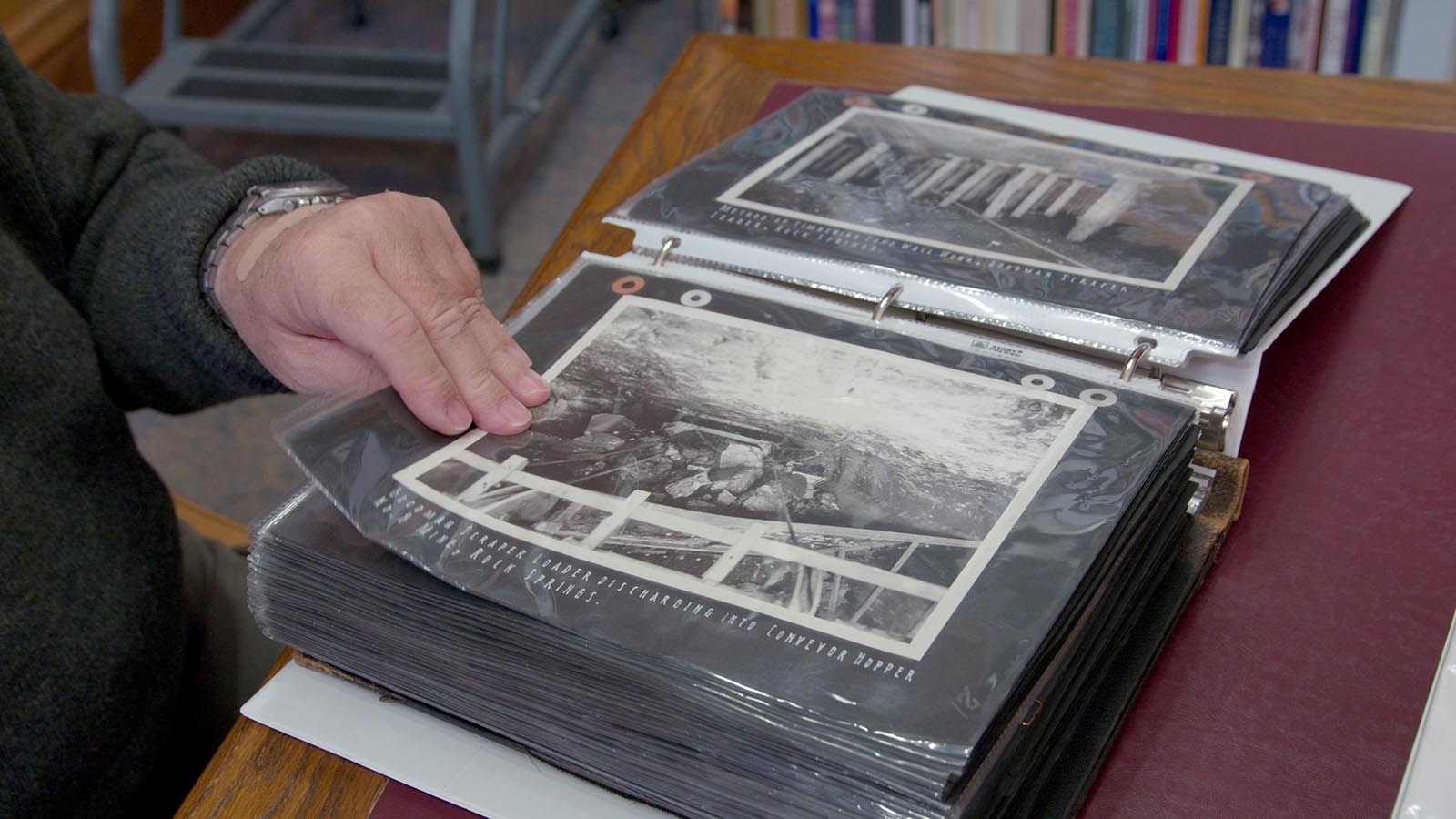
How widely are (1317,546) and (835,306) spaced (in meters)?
0.22

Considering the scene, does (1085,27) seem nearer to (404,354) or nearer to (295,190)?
(295,190)

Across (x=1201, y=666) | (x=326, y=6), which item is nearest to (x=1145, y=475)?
(x=1201, y=666)

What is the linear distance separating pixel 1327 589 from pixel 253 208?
0.55 meters

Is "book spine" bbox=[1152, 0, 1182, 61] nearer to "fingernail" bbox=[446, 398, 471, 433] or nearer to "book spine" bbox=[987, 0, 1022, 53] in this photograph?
"book spine" bbox=[987, 0, 1022, 53]

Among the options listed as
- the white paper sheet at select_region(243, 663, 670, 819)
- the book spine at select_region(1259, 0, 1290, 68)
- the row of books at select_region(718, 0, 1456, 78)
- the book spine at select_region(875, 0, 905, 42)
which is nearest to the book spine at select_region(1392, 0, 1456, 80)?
the row of books at select_region(718, 0, 1456, 78)

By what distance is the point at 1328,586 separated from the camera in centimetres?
49

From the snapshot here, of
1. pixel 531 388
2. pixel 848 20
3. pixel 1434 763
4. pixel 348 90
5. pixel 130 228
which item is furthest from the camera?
pixel 348 90

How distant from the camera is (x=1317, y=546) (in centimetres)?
51

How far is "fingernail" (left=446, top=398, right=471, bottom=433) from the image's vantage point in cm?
50

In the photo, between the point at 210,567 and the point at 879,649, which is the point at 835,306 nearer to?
the point at 879,649

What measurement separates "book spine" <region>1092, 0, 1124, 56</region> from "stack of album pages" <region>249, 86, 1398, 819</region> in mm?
989

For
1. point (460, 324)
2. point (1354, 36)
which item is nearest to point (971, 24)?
point (1354, 36)

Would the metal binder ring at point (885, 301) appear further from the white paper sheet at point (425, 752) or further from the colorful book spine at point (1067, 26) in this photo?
the colorful book spine at point (1067, 26)

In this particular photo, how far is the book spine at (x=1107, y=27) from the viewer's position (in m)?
1.54
